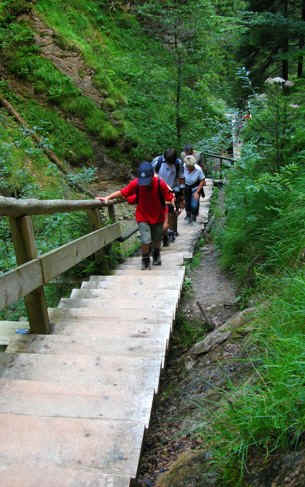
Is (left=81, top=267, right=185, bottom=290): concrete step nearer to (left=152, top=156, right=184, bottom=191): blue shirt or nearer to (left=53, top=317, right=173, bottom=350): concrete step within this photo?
(left=53, top=317, right=173, bottom=350): concrete step

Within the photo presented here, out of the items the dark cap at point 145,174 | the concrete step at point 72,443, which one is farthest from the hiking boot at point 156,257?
the concrete step at point 72,443

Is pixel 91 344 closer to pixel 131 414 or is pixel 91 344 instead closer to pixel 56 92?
pixel 131 414

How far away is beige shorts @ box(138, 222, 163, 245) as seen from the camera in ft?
21.3

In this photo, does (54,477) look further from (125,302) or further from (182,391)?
(125,302)

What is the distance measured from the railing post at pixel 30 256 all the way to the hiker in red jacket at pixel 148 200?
2.72 m

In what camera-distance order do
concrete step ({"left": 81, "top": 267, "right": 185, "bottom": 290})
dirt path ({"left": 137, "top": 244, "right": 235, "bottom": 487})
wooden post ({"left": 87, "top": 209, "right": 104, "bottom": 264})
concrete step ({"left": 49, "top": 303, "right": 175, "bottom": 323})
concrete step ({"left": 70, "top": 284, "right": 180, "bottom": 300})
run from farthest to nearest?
wooden post ({"left": 87, "top": 209, "right": 104, "bottom": 264}), concrete step ({"left": 81, "top": 267, "right": 185, "bottom": 290}), concrete step ({"left": 70, "top": 284, "right": 180, "bottom": 300}), concrete step ({"left": 49, "top": 303, "right": 175, "bottom": 323}), dirt path ({"left": 137, "top": 244, "right": 235, "bottom": 487})

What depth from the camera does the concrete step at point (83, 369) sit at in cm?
276

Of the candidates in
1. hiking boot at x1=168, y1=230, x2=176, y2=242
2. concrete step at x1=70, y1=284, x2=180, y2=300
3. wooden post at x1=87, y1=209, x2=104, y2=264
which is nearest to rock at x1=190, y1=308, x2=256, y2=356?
concrete step at x1=70, y1=284, x2=180, y2=300

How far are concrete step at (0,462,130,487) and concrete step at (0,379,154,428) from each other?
1.36 feet

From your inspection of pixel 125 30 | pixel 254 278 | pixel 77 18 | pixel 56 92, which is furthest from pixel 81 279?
pixel 125 30

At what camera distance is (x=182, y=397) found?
3180mm

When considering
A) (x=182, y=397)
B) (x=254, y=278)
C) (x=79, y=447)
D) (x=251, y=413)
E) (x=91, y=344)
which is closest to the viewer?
(x=251, y=413)

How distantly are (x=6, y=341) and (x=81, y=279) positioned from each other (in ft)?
8.36

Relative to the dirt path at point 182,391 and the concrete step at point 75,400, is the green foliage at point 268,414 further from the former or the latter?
the concrete step at point 75,400
